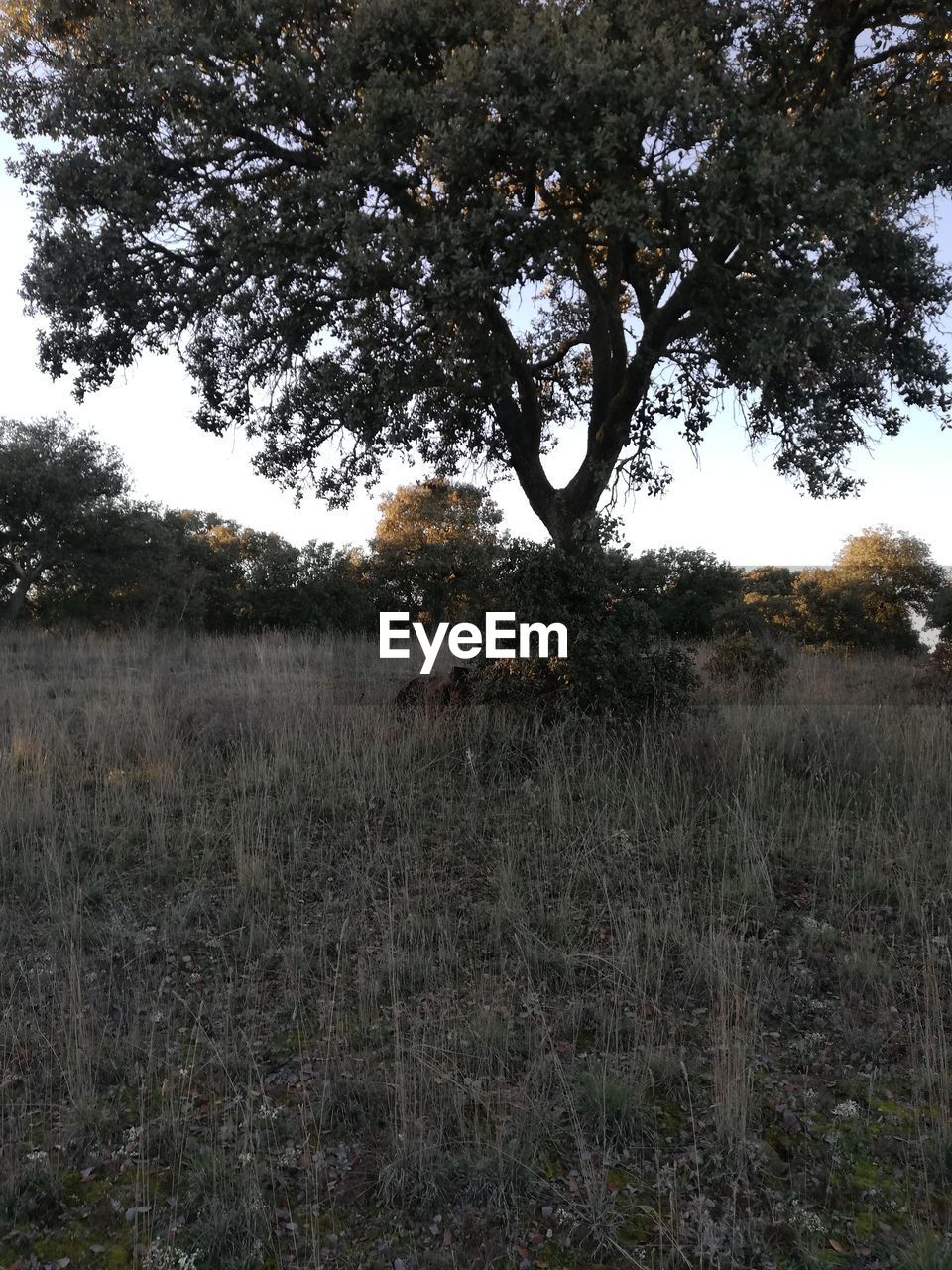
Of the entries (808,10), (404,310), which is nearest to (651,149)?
(404,310)

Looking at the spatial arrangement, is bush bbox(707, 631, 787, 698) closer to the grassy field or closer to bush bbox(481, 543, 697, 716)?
bush bbox(481, 543, 697, 716)

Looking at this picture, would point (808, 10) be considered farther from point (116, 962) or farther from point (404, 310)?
point (116, 962)

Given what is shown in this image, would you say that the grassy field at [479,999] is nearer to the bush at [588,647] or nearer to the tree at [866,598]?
the bush at [588,647]

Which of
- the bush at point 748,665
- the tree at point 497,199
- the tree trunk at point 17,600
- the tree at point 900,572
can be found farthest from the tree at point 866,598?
the tree trunk at point 17,600

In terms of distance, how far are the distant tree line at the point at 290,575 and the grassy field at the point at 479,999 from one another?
36.9ft

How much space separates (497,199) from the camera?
8242 millimetres

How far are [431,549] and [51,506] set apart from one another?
911 centimetres

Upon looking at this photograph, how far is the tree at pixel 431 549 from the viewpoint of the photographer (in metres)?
23.9

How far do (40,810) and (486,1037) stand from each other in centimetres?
430

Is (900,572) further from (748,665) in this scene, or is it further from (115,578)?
(115,578)

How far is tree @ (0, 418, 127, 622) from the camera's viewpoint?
19.7 meters

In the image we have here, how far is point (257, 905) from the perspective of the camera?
17.9 ft

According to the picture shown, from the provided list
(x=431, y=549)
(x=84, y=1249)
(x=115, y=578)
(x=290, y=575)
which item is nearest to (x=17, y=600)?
(x=115, y=578)

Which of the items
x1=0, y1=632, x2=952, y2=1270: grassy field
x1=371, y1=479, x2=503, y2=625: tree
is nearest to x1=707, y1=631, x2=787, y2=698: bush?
x1=0, y1=632, x2=952, y2=1270: grassy field
